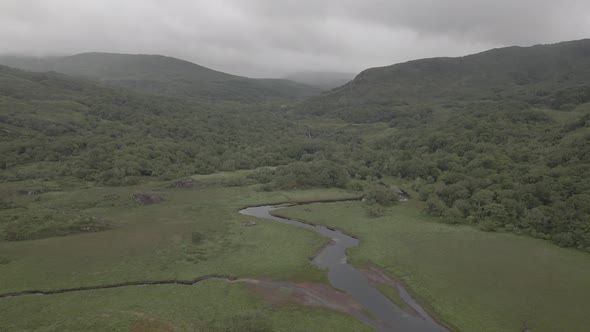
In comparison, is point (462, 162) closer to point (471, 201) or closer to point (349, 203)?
point (471, 201)

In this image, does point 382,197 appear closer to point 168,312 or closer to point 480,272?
point 480,272

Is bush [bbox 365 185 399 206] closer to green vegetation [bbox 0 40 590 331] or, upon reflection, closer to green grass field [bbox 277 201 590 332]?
green vegetation [bbox 0 40 590 331]

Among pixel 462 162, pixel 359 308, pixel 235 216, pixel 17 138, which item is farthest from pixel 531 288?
pixel 17 138

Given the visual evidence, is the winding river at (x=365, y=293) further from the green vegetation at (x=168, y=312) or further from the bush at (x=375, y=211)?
the bush at (x=375, y=211)

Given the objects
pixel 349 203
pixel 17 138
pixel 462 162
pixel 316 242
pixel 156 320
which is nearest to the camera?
pixel 156 320

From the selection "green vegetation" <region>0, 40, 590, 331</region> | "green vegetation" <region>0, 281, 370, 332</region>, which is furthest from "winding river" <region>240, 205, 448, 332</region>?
"green vegetation" <region>0, 281, 370, 332</region>

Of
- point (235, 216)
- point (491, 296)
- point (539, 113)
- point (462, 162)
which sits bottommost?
point (235, 216)
